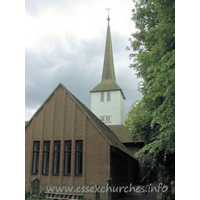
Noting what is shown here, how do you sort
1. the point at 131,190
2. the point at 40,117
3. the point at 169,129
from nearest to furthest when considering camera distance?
the point at 169,129, the point at 40,117, the point at 131,190

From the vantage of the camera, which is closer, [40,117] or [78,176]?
[78,176]

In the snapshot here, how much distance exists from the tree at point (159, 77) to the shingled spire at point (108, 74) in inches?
1186

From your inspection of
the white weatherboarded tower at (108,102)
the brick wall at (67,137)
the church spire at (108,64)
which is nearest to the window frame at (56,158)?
the brick wall at (67,137)

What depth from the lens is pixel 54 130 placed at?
1667 cm

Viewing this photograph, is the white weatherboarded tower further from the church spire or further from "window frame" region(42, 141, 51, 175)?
"window frame" region(42, 141, 51, 175)

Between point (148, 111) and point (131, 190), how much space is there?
420 inches

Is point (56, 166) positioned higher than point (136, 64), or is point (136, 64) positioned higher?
point (136, 64)

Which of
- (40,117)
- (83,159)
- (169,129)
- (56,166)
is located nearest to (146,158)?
(83,159)

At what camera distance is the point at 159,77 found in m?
7.87

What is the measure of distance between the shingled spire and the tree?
3013 centimetres

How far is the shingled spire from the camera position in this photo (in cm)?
4687

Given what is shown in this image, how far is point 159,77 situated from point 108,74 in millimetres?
42985
